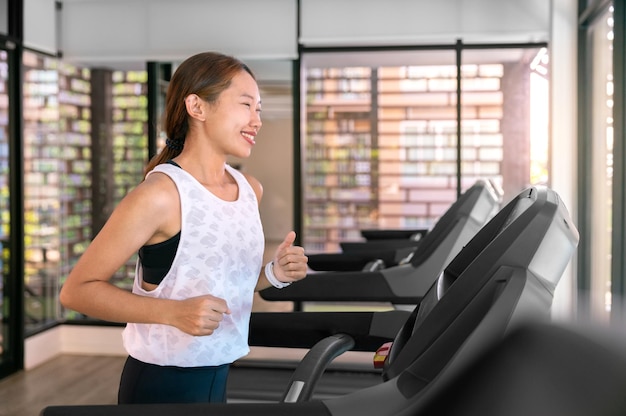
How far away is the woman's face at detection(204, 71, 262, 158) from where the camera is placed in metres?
1.40

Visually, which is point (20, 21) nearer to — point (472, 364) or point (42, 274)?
point (42, 274)

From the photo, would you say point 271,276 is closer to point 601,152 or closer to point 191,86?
point 191,86

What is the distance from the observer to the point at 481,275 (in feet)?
2.99

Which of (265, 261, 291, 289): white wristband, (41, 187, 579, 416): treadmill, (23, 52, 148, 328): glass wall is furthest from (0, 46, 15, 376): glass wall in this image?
(41, 187, 579, 416): treadmill

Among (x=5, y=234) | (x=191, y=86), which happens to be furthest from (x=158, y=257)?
(x=5, y=234)

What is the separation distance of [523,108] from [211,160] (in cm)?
353

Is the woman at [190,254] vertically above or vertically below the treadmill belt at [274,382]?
above

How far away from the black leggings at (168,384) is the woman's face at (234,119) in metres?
0.40

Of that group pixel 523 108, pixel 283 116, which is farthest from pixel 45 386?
pixel 283 116

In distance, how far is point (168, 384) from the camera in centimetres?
130

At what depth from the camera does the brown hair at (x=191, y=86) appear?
4.60 feet

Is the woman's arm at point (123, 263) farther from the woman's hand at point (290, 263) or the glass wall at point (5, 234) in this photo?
the glass wall at point (5, 234)

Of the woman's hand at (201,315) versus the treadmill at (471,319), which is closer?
the treadmill at (471,319)

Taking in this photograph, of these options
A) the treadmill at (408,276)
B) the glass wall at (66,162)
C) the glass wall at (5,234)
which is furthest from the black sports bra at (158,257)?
the glass wall at (66,162)
